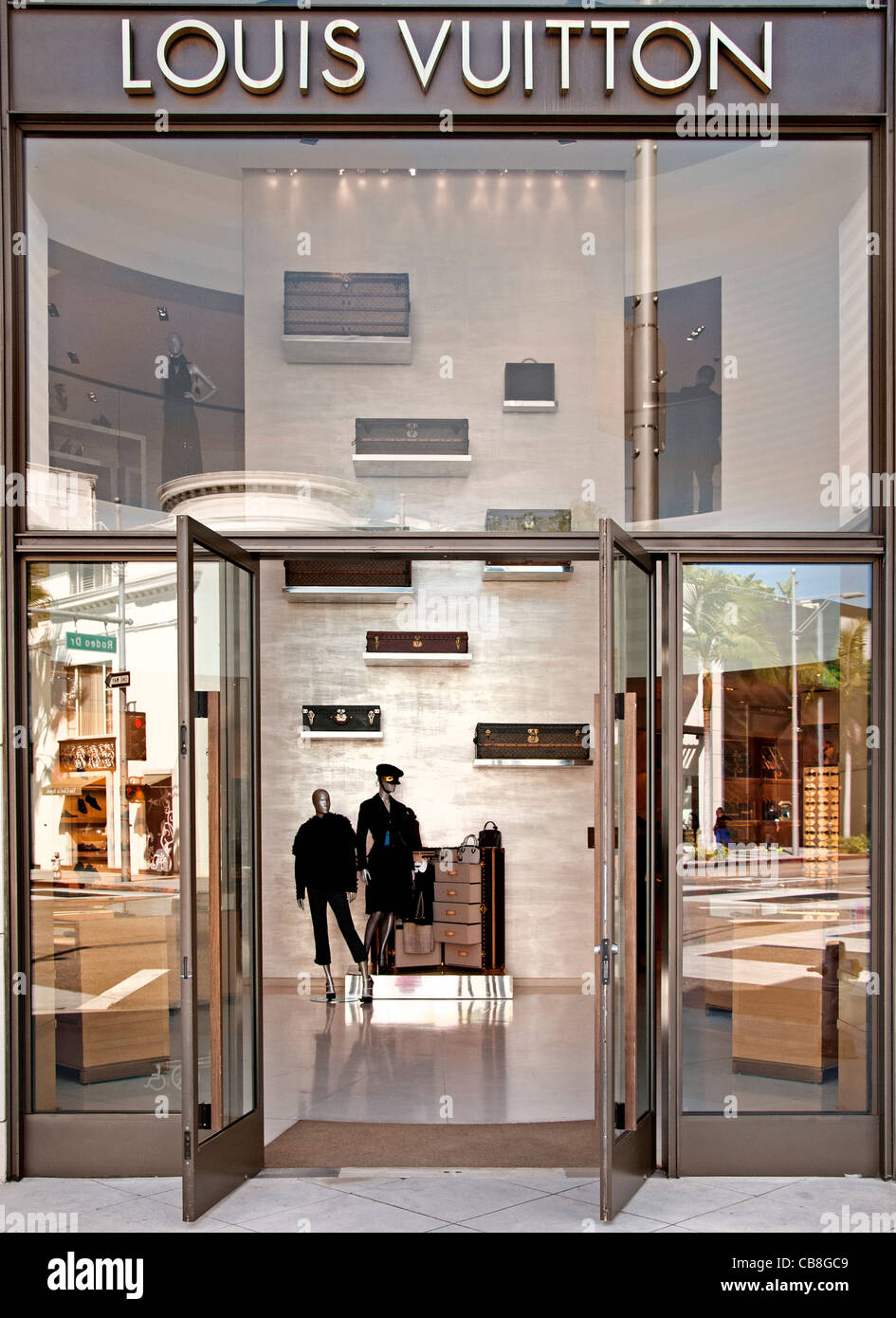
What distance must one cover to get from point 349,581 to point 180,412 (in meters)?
4.11

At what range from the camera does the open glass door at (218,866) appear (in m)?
4.06

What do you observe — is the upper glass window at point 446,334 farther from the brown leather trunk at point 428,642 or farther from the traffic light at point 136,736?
the brown leather trunk at point 428,642

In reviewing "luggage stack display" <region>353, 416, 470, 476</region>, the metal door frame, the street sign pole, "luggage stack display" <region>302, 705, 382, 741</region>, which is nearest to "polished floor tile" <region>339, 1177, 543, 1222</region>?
the metal door frame

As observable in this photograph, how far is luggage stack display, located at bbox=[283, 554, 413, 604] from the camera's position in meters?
8.91

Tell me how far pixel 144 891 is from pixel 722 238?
385 centimetres

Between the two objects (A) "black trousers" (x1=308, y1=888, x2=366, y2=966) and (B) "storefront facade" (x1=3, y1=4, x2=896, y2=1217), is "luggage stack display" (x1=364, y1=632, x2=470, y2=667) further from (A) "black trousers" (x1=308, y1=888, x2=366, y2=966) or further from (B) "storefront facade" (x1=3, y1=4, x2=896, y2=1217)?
(B) "storefront facade" (x1=3, y1=4, x2=896, y2=1217)

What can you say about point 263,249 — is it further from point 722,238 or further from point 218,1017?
point 218,1017

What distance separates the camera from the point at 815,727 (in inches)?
192

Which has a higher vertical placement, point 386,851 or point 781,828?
point 781,828

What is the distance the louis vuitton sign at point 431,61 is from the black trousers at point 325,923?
5115 millimetres

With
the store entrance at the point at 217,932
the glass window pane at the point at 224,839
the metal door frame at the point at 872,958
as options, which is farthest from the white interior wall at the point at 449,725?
the glass window pane at the point at 224,839

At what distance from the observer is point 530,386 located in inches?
201

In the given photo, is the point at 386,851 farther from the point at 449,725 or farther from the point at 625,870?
the point at 625,870

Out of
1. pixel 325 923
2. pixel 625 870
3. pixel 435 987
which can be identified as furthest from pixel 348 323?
pixel 435 987
